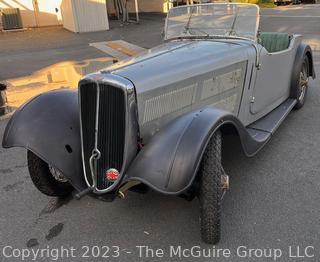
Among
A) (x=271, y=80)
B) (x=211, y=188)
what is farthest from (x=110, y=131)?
(x=271, y=80)

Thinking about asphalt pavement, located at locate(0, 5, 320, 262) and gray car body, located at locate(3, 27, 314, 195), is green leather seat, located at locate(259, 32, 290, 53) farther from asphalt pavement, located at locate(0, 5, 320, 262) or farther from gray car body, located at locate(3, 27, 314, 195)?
asphalt pavement, located at locate(0, 5, 320, 262)

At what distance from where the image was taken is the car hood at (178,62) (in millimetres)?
2988

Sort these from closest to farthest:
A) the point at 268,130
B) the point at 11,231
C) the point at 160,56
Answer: the point at 11,231
the point at 160,56
the point at 268,130

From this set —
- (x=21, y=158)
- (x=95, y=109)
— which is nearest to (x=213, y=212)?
(x=95, y=109)

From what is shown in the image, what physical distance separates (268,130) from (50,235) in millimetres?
2465

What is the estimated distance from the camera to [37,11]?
56.3ft

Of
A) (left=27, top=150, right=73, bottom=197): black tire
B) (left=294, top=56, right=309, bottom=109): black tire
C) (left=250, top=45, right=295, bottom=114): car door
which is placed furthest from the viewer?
(left=294, top=56, right=309, bottom=109): black tire

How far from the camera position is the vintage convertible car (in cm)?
263

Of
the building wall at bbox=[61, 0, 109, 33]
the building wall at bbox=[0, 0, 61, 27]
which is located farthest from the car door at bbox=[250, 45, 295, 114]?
the building wall at bbox=[0, 0, 61, 27]

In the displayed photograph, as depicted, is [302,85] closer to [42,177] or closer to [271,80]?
[271,80]

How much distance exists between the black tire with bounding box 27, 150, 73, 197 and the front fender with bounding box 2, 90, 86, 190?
0.83 feet

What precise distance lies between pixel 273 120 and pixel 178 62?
5.47ft

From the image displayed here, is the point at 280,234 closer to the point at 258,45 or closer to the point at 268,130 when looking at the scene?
the point at 268,130

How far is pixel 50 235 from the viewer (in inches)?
120
